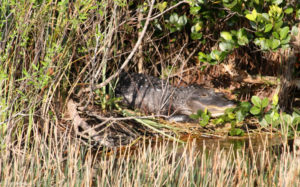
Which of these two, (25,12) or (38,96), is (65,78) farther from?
(25,12)

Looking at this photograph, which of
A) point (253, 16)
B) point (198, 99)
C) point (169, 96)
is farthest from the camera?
point (198, 99)

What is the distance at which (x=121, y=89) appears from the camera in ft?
17.8

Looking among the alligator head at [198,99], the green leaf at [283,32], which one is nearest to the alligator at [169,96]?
the alligator head at [198,99]

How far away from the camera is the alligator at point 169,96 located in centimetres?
527

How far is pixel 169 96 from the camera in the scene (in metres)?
5.26

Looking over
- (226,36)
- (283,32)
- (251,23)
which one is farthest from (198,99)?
(283,32)

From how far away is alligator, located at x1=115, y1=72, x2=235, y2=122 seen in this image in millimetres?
5270

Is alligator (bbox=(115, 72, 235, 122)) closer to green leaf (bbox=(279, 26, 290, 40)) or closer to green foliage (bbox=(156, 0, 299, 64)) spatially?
green foliage (bbox=(156, 0, 299, 64))

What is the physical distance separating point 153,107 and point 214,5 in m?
1.49

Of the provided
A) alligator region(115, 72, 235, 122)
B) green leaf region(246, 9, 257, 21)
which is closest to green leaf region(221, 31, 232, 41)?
green leaf region(246, 9, 257, 21)

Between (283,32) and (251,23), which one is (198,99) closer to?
(251,23)

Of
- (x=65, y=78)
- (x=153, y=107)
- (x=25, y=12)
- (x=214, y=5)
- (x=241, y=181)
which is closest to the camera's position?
(x=241, y=181)

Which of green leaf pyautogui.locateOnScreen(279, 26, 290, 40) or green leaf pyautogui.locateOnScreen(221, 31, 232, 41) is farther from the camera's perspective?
green leaf pyautogui.locateOnScreen(221, 31, 232, 41)

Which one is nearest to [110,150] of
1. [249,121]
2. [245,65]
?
[249,121]
